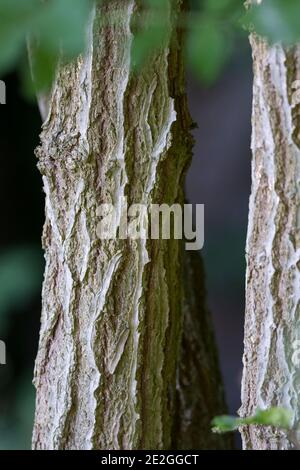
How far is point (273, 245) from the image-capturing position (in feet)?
2.57

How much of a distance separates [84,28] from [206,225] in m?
1.87

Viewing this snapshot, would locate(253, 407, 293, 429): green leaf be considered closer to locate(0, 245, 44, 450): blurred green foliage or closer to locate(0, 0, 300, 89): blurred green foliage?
locate(0, 0, 300, 89): blurred green foliage

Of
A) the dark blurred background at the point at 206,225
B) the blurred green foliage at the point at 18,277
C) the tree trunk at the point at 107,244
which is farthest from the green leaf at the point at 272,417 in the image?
the blurred green foliage at the point at 18,277

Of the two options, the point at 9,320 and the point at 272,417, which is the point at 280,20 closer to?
the point at 272,417

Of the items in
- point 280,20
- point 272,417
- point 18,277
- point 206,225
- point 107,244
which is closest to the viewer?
point 280,20

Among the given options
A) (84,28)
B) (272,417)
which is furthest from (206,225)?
(84,28)

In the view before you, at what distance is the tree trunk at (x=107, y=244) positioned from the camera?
880 millimetres

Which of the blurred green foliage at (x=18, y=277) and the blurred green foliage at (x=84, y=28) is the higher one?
the blurred green foliage at (x=84, y=28)

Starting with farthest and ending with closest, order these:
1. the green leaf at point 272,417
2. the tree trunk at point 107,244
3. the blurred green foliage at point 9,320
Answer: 1. the blurred green foliage at point 9,320
2. the tree trunk at point 107,244
3. the green leaf at point 272,417

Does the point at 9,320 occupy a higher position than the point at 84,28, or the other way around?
the point at 84,28

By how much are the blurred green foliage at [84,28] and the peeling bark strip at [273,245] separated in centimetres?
11

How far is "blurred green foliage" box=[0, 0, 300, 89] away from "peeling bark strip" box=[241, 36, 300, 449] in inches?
4.4

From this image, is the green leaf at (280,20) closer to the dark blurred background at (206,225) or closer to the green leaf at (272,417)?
the green leaf at (272,417)

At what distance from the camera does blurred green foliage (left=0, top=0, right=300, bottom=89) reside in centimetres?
50
